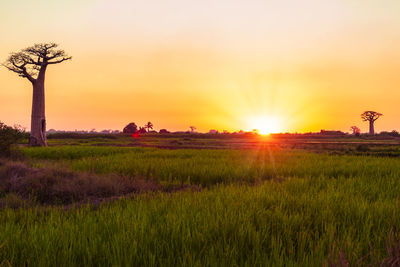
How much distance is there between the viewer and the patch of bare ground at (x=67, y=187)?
18.1 ft

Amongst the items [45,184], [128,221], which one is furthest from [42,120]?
[128,221]

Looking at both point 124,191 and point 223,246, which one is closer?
point 223,246

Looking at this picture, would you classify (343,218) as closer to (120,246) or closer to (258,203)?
(258,203)

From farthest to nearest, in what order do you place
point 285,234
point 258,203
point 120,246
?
point 258,203 → point 285,234 → point 120,246

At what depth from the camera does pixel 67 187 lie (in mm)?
5805

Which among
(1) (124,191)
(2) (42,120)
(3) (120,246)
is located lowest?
(1) (124,191)

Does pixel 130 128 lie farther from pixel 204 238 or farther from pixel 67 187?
pixel 204 238

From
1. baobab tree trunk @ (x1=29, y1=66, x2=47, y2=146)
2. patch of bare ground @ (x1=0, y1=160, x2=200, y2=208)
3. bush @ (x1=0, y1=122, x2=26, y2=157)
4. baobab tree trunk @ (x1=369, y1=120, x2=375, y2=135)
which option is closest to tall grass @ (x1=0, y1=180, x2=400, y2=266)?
patch of bare ground @ (x1=0, y1=160, x2=200, y2=208)

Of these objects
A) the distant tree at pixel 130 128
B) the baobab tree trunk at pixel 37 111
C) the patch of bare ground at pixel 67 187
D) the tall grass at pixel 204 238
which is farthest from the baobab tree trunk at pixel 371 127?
the tall grass at pixel 204 238

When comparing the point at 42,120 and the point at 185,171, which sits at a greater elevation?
the point at 42,120

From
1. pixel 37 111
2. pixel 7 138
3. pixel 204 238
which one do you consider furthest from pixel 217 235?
pixel 37 111

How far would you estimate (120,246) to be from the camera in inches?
89.4

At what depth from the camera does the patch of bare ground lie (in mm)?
5531

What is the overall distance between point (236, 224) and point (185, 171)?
208 inches
